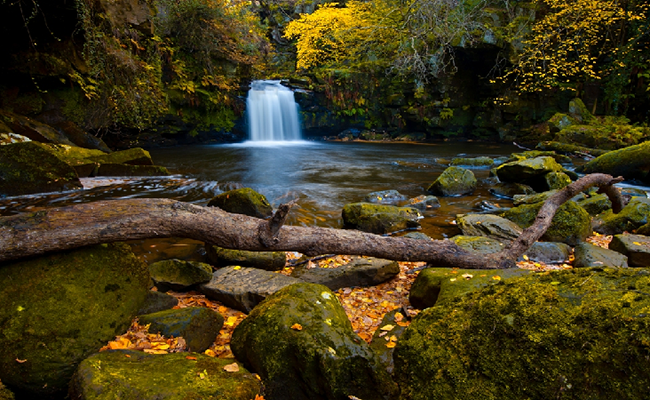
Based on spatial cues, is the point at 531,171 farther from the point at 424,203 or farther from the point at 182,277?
the point at 182,277

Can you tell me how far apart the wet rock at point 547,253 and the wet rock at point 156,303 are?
423cm

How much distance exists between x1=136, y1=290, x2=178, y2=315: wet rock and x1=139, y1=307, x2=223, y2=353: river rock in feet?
0.50

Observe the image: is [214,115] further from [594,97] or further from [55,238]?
[594,97]

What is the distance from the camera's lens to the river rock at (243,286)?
3.19 meters

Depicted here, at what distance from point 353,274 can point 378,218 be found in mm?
2355

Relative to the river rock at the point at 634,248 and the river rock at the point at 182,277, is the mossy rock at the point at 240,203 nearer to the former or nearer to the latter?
the river rock at the point at 182,277

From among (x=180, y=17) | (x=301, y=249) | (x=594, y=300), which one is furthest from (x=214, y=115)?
(x=594, y=300)

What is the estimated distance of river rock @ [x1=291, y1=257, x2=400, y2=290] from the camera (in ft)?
12.6

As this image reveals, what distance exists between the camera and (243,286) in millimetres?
3361

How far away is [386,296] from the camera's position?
3.67 meters

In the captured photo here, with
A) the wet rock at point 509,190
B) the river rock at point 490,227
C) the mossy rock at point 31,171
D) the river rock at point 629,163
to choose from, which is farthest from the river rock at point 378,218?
the river rock at point 629,163

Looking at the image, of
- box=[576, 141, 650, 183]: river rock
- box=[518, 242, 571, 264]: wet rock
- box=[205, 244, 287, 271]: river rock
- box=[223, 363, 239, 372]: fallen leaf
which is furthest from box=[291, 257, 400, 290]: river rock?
box=[576, 141, 650, 183]: river rock

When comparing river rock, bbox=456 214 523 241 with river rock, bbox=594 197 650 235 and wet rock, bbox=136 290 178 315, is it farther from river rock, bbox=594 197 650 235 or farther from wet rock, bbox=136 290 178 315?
wet rock, bbox=136 290 178 315

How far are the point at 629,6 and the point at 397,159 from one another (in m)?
13.8
